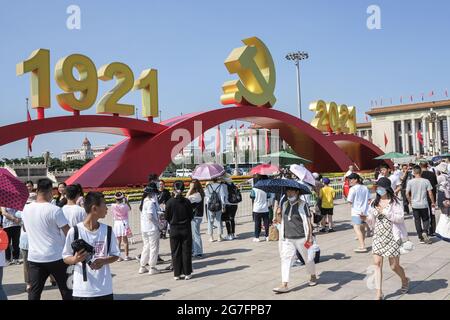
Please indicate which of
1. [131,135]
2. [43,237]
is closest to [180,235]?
[43,237]

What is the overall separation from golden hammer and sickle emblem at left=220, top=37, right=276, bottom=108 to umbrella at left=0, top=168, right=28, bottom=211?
15.7 metres

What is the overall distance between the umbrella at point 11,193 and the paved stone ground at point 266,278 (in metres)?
2.12

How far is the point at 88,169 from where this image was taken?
17.8 m

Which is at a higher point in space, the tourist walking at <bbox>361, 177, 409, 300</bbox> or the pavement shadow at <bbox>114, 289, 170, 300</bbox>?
the tourist walking at <bbox>361, 177, 409, 300</bbox>

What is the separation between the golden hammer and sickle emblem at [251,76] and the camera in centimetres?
1969

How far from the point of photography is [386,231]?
530 centimetres

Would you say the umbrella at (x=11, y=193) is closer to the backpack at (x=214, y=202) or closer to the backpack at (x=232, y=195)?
the backpack at (x=214, y=202)

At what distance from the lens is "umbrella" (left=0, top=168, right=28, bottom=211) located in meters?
4.35

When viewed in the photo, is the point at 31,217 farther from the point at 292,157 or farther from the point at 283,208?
the point at 292,157

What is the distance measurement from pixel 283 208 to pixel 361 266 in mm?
1943

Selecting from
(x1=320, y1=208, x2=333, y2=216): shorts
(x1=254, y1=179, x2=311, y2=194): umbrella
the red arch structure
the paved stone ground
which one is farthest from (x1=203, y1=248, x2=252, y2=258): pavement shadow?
the red arch structure

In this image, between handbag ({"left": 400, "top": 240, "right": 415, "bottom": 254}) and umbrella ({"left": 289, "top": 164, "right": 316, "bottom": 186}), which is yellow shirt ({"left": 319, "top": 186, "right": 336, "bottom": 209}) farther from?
handbag ({"left": 400, "top": 240, "right": 415, "bottom": 254})

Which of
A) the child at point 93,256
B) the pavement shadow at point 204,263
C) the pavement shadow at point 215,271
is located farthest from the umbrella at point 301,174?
the child at point 93,256
